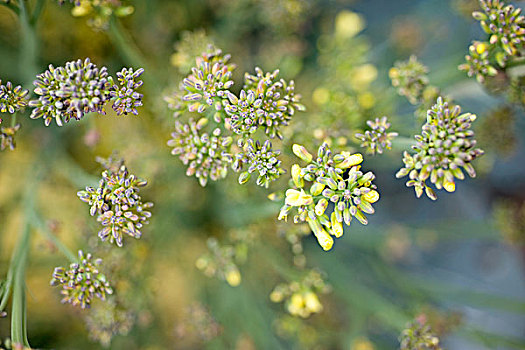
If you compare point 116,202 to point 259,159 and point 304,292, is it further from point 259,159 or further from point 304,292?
point 304,292

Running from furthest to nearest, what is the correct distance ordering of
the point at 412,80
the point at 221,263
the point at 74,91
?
the point at 221,263
the point at 412,80
the point at 74,91

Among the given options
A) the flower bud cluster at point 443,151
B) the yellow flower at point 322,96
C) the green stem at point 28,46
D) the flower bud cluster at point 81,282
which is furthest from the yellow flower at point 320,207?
the green stem at point 28,46

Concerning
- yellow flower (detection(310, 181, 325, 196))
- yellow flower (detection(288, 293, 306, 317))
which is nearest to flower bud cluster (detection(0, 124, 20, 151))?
yellow flower (detection(310, 181, 325, 196))

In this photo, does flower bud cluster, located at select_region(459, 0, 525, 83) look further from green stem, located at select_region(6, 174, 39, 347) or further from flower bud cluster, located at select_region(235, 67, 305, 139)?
green stem, located at select_region(6, 174, 39, 347)

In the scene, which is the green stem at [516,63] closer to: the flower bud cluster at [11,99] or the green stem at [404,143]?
the green stem at [404,143]

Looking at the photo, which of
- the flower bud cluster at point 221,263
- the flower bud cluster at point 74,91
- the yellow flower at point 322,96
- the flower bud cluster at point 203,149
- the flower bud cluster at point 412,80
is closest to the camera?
the flower bud cluster at point 74,91

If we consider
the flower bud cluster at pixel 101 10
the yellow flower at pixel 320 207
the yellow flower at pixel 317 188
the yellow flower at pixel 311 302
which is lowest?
the yellow flower at pixel 311 302

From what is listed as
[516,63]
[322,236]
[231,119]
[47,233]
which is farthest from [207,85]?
[516,63]
